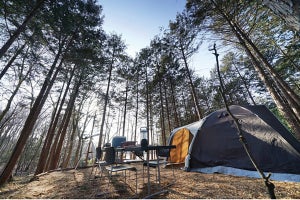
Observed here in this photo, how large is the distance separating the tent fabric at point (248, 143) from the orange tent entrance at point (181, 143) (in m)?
0.51

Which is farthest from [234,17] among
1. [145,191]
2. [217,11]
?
[145,191]

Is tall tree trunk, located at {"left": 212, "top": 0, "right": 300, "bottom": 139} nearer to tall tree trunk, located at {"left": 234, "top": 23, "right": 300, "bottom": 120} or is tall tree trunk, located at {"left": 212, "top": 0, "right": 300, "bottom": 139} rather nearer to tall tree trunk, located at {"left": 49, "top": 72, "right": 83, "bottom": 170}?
tall tree trunk, located at {"left": 234, "top": 23, "right": 300, "bottom": 120}

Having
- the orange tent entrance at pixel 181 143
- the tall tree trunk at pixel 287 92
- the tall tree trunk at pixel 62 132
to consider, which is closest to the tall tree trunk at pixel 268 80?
the tall tree trunk at pixel 287 92

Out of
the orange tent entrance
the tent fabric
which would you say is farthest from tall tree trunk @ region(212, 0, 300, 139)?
the orange tent entrance

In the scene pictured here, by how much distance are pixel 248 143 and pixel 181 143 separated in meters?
2.78

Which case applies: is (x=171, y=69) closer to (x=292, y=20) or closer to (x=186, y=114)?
(x=186, y=114)

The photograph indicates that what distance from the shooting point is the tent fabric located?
135 inches

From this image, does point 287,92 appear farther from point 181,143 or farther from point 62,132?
point 62,132

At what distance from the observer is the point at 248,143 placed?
13.2 feet

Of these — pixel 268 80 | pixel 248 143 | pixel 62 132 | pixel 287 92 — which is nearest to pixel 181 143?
pixel 248 143

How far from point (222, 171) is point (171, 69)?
780 cm

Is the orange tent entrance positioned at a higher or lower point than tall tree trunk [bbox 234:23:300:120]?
lower

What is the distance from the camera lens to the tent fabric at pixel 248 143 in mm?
3420

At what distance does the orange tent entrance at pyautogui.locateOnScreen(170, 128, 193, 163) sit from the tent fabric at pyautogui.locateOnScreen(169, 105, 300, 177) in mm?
506
